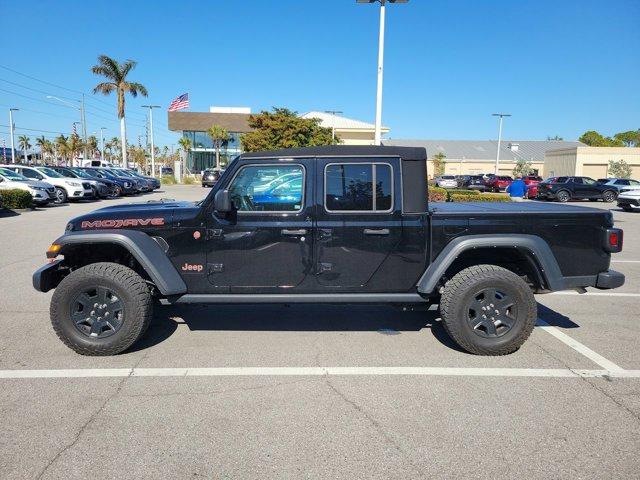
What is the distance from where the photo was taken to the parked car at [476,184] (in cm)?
3933

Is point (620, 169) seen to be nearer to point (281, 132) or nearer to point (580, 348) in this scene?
point (281, 132)

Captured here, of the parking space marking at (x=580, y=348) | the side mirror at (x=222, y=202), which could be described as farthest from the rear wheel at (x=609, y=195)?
the side mirror at (x=222, y=202)

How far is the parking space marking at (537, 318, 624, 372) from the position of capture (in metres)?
4.14

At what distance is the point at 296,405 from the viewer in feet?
11.2

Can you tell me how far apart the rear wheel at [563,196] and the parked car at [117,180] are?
2712 centimetres

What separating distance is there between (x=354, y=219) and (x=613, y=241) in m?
2.44

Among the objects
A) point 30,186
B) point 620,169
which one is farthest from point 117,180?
point 620,169

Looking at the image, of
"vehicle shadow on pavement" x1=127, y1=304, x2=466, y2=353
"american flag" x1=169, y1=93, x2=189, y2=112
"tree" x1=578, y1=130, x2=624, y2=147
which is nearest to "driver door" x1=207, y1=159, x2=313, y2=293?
"vehicle shadow on pavement" x1=127, y1=304, x2=466, y2=353

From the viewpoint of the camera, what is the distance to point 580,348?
458 cm

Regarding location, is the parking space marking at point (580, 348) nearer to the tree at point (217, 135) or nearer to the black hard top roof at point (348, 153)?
the black hard top roof at point (348, 153)

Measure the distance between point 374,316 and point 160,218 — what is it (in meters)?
A: 2.76

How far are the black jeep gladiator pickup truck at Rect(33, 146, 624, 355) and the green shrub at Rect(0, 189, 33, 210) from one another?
1558cm

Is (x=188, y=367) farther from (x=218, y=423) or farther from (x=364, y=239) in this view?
(x=364, y=239)

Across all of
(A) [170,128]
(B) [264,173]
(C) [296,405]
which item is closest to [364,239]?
(B) [264,173]
